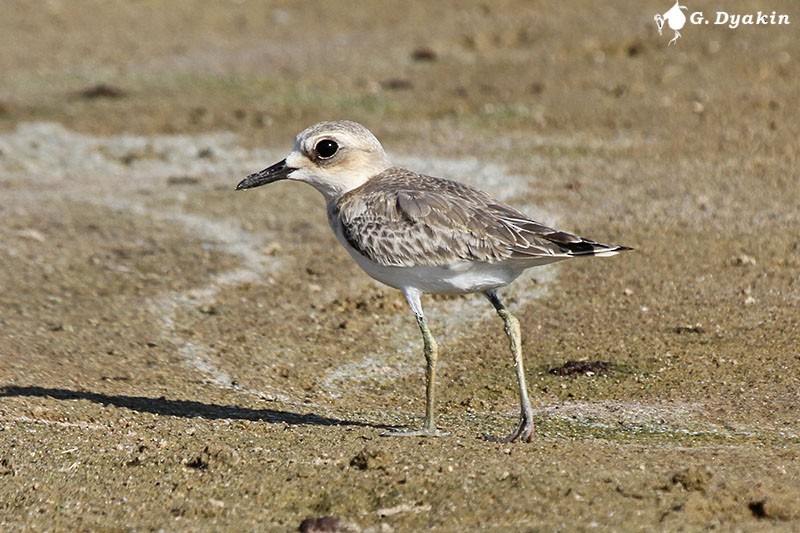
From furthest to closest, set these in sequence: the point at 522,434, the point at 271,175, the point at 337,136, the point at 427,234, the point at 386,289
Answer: the point at 386,289
the point at 271,175
the point at 337,136
the point at 427,234
the point at 522,434

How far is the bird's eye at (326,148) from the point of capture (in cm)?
765

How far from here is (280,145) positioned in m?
15.4

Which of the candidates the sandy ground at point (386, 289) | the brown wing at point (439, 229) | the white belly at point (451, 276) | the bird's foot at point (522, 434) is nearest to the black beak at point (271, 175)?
the brown wing at point (439, 229)

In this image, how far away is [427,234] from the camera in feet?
23.3

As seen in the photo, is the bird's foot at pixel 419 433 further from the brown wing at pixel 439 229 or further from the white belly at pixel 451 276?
the brown wing at pixel 439 229

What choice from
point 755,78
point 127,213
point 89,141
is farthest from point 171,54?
point 755,78

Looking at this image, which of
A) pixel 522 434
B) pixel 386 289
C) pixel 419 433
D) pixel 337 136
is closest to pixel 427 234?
pixel 337 136

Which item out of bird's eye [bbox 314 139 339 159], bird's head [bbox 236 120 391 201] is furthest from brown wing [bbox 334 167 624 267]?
bird's eye [bbox 314 139 339 159]

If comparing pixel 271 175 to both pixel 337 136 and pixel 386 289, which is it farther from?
pixel 386 289

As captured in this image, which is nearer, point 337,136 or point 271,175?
point 337,136

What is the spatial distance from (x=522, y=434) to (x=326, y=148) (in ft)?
7.02

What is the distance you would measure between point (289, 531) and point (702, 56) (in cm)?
1304

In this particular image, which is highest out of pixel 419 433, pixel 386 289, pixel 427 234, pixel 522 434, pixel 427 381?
pixel 427 234

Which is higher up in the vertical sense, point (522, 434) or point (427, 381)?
point (427, 381)
